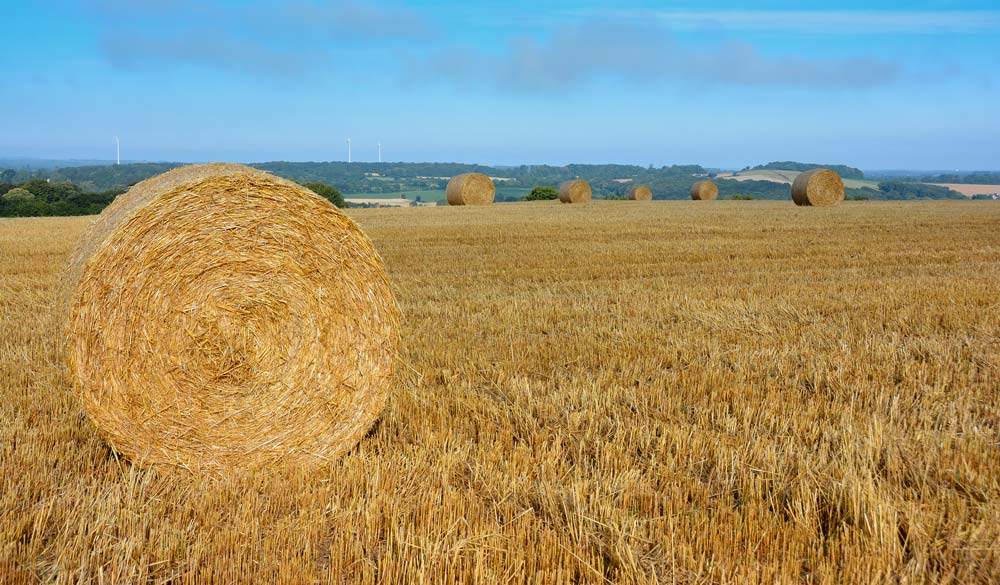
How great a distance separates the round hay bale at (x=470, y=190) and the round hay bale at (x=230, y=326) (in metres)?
26.7

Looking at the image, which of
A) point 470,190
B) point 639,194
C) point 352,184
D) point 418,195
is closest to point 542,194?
point 418,195

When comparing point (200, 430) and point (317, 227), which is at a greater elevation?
point (317, 227)

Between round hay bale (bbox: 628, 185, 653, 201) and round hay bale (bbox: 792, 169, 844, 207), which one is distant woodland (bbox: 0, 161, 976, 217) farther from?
round hay bale (bbox: 792, 169, 844, 207)

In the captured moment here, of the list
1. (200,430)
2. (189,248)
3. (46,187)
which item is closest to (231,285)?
(189,248)

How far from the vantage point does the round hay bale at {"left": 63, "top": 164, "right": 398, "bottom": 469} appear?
4234 mm

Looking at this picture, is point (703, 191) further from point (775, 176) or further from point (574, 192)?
point (775, 176)

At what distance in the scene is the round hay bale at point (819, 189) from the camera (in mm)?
29406

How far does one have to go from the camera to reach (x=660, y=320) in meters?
8.18

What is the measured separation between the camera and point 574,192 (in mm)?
35281

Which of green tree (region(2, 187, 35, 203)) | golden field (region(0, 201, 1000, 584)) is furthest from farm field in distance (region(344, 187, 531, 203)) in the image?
golden field (region(0, 201, 1000, 584))

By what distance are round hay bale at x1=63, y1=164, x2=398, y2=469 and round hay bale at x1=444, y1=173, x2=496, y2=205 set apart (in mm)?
26737

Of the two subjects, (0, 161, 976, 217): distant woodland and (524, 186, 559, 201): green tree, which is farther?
(524, 186, 559, 201): green tree

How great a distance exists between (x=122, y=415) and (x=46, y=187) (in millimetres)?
40131

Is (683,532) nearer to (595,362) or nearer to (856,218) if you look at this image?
(595,362)
